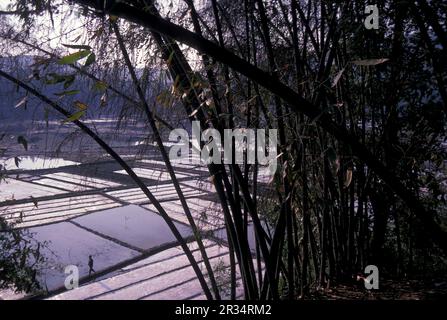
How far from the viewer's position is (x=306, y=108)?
2.57ft

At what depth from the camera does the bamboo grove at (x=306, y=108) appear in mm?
1191

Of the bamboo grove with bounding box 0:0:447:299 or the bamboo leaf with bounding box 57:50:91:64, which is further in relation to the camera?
the bamboo grove with bounding box 0:0:447:299

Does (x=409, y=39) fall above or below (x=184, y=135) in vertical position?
above

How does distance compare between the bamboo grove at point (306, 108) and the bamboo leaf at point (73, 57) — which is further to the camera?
the bamboo grove at point (306, 108)

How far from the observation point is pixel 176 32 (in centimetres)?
71

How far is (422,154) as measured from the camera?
2.08m

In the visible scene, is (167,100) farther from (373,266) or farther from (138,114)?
(373,266)

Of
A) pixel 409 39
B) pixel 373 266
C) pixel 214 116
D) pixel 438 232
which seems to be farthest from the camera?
pixel 373 266

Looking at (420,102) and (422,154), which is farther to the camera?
(422,154)

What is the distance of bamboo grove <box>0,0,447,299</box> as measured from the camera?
1191mm

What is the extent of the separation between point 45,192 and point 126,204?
120cm

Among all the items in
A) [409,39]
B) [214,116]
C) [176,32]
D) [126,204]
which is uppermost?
[409,39]
